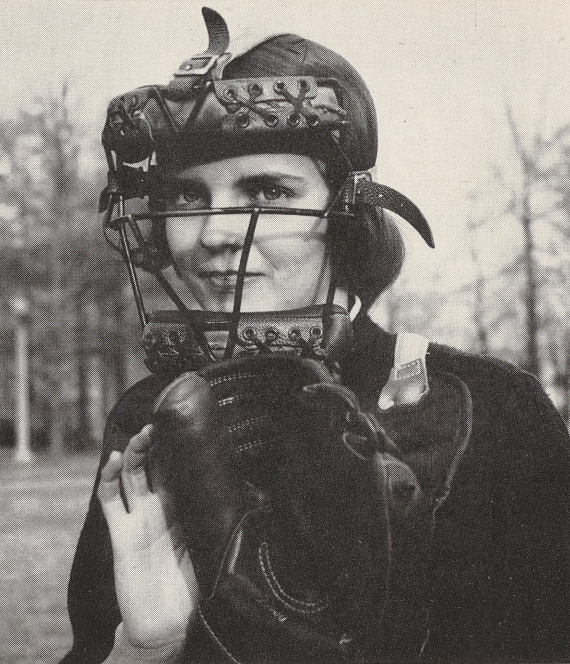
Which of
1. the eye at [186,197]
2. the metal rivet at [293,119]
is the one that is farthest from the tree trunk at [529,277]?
the eye at [186,197]

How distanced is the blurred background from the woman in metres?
0.12

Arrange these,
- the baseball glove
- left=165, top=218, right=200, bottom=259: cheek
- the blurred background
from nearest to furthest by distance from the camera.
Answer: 1. the baseball glove
2. left=165, top=218, right=200, bottom=259: cheek
3. the blurred background

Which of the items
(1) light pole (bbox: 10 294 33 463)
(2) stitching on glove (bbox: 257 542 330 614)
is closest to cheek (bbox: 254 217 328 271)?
(2) stitching on glove (bbox: 257 542 330 614)

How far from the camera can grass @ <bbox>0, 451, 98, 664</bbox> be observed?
1.78 meters

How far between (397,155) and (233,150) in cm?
36

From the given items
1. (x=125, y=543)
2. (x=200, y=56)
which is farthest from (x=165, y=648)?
(x=200, y=56)

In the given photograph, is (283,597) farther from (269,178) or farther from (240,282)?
(269,178)

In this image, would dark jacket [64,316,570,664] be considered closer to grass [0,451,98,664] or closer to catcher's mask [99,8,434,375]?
catcher's mask [99,8,434,375]

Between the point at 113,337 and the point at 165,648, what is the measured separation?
0.95m

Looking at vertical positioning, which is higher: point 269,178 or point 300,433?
point 269,178

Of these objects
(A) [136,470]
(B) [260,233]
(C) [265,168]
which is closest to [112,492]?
(A) [136,470]

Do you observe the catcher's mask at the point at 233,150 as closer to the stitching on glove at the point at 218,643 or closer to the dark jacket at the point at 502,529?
the dark jacket at the point at 502,529

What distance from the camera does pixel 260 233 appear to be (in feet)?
5.04

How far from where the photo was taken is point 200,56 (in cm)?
154
